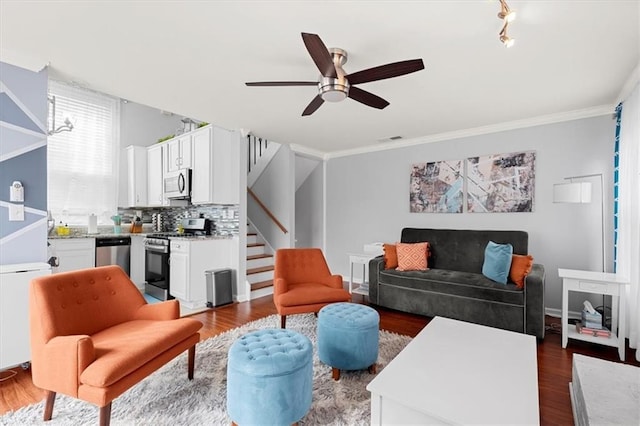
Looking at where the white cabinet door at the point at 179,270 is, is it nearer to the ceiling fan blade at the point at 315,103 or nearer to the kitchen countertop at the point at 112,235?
the kitchen countertop at the point at 112,235

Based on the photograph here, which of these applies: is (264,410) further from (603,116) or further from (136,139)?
(136,139)

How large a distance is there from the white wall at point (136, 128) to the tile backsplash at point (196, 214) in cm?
29

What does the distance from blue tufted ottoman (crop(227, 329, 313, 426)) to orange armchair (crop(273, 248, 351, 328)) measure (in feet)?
4.05

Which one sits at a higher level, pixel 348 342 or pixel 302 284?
pixel 302 284

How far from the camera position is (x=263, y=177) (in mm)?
5672

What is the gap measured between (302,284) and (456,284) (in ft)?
5.60

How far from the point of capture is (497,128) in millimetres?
3982

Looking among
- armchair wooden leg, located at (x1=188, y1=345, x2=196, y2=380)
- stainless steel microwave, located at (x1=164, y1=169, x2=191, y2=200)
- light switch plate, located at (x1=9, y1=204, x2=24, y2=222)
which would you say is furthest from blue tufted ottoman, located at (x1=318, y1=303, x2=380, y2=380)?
stainless steel microwave, located at (x1=164, y1=169, x2=191, y2=200)

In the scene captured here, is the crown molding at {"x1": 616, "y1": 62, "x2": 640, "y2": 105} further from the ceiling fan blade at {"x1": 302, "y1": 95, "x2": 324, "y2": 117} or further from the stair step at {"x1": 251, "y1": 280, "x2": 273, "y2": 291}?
the stair step at {"x1": 251, "y1": 280, "x2": 273, "y2": 291}

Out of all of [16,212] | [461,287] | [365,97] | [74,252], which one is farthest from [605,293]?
[74,252]

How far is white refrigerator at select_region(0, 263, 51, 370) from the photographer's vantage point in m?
2.16

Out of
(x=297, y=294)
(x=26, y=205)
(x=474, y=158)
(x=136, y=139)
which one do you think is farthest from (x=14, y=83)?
(x=474, y=158)

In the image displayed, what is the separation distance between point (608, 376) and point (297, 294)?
87.1 inches

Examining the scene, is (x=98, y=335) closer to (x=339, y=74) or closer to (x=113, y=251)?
(x=339, y=74)
